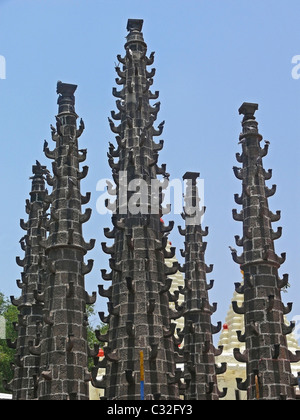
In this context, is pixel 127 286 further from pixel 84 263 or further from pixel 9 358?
pixel 9 358

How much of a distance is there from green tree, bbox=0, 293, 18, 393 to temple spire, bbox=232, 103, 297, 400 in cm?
3289

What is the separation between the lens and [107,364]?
32094 mm

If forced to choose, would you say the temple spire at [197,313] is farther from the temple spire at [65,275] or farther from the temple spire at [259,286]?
the temple spire at [65,275]

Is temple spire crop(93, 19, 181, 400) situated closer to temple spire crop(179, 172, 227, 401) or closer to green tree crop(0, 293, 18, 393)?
temple spire crop(179, 172, 227, 401)

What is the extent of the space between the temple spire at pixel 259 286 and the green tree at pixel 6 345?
3289 centimetres

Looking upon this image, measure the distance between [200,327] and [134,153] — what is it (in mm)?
10802

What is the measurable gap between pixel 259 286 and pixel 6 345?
37.1 m

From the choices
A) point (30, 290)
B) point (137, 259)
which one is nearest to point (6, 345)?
point (30, 290)

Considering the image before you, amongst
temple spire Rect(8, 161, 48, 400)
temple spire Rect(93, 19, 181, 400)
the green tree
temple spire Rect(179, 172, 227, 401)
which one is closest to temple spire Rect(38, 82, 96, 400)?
temple spire Rect(93, 19, 181, 400)

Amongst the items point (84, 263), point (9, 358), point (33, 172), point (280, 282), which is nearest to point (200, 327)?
point (280, 282)

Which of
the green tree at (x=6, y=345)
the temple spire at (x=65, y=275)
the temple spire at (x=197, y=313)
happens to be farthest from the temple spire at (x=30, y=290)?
the green tree at (x=6, y=345)

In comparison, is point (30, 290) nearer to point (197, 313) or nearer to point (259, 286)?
point (197, 313)

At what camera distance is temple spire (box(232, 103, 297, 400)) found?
3141 centimetres

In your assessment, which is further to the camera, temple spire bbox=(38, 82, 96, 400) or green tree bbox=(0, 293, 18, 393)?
green tree bbox=(0, 293, 18, 393)
